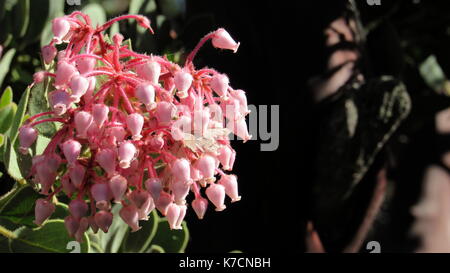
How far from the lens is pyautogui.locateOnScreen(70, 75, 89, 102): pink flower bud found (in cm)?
88

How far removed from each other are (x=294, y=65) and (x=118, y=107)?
93cm

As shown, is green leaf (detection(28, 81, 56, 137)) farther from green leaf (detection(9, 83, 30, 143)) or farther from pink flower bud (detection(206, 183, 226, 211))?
pink flower bud (detection(206, 183, 226, 211))

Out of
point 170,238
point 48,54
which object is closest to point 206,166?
point 48,54

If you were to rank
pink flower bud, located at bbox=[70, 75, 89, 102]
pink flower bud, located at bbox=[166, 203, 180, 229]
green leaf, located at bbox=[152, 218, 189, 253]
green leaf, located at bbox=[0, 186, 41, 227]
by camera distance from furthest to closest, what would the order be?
1. green leaf, located at bbox=[152, 218, 189, 253]
2. green leaf, located at bbox=[0, 186, 41, 227]
3. pink flower bud, located at bbox=[166, 203, 180, 229]
4. pink flower bud, located at bbox=[70, 75, 89, 102]

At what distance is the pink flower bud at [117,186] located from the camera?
0.90m

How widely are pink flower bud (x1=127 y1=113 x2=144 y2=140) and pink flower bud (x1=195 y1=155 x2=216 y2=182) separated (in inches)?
3.8

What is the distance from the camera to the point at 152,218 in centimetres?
133

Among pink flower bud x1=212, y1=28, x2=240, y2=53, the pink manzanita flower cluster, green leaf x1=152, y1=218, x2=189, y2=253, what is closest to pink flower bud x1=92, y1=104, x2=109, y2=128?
the pink manzanita flower cluster

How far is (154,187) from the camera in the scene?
93cm

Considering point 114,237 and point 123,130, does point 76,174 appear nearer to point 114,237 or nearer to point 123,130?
point 123,130

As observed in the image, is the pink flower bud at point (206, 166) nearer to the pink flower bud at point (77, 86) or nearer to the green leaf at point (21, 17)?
the pink flower bud at point (77, 86)

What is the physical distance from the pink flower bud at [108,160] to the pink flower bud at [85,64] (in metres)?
0.11

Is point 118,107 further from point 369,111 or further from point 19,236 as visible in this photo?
point 369,111

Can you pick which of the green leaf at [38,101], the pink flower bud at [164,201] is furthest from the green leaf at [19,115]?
the pink flower bud at [164,201]
